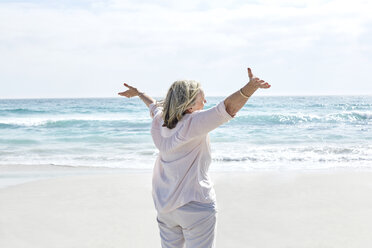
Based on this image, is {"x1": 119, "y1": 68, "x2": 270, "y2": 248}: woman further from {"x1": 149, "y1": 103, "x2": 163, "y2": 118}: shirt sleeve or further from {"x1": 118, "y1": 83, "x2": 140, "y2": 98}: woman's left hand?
{"x1": 118, "y1": 83, "x2": 140, "y2": 98}: woman's left hand

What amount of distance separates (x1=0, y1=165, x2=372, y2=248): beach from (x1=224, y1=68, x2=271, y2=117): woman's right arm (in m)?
2.36

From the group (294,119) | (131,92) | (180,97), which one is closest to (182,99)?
(180,97)

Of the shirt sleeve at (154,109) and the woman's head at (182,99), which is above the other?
the woman's head at (182,99)

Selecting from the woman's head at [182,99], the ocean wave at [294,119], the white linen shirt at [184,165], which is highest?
the woman's head at [182,99]

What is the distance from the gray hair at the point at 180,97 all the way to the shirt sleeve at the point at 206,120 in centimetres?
6

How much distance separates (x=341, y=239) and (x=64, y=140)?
41.5 ft

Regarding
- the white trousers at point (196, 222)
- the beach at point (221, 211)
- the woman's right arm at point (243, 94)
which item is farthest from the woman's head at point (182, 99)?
the beach at point (221, 211)

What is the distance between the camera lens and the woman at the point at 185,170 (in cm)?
209

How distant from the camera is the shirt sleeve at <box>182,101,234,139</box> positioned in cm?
197

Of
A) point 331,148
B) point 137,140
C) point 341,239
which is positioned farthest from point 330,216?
point 137,140

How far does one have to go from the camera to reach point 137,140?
15078 millimetres

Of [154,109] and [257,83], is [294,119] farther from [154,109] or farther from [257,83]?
[257,83]

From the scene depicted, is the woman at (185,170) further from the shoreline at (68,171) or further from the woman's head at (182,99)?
the shoreline at (68,171)

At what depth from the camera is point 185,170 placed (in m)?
2.18
